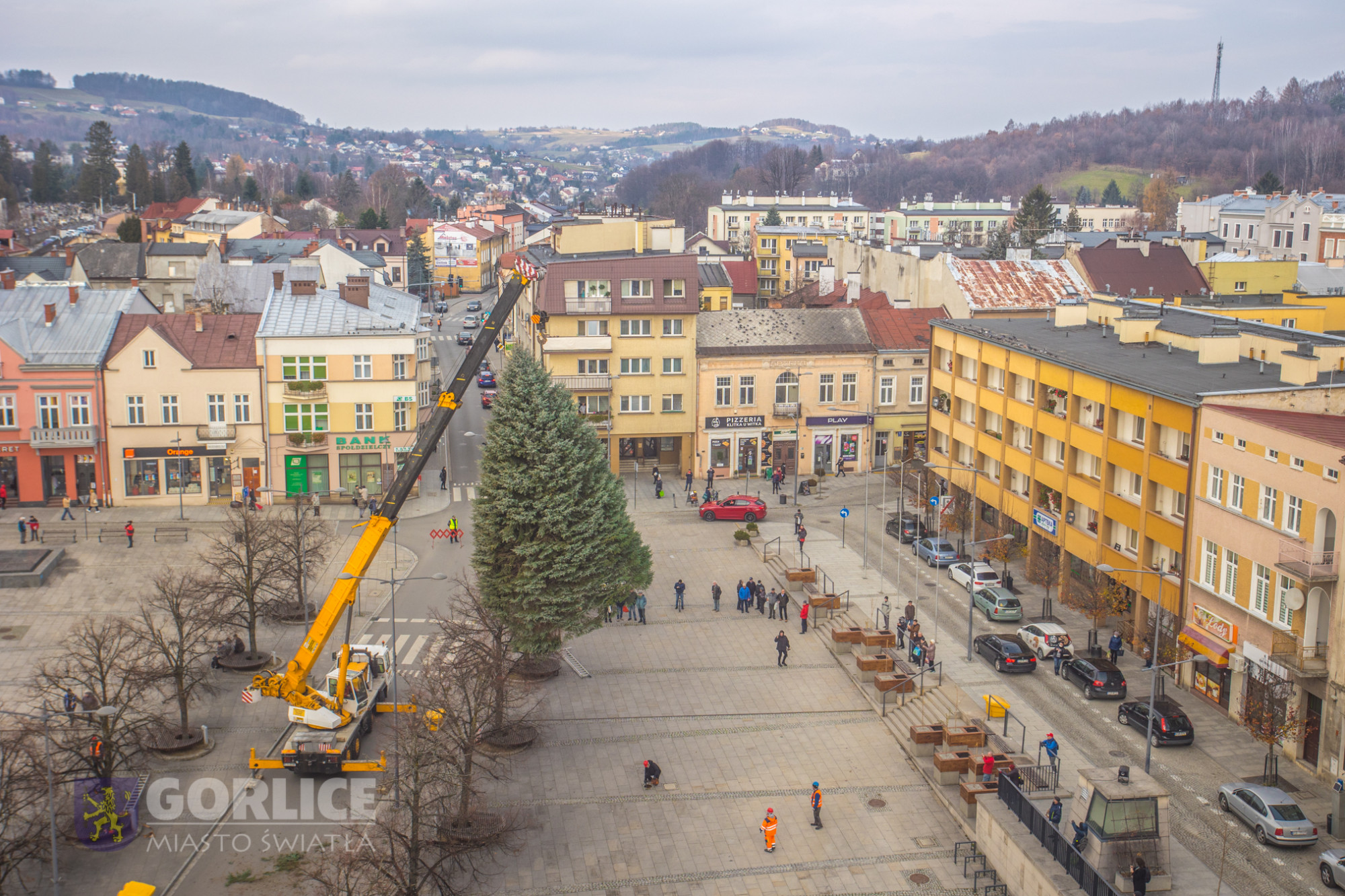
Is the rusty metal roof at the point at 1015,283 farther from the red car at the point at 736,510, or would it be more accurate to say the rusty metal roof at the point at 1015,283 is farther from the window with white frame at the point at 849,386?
the red car at the point at 736,510

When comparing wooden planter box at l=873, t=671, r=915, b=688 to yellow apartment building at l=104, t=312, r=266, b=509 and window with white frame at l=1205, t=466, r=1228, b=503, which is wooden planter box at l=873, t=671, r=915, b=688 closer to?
window with white frame at l=1205, t=466, r=1228, b=503

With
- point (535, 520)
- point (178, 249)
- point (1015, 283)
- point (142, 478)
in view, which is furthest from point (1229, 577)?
point (178, 249)

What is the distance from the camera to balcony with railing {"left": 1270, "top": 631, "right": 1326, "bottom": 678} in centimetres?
3281

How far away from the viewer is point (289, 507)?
5762 centimetres

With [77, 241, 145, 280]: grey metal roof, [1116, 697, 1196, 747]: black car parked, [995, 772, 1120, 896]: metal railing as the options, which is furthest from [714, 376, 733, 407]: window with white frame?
[77, 241, 145, 280]: grey metal roof

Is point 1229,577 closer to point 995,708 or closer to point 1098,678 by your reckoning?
point 1098,678

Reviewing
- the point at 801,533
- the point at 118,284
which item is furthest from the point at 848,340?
the point at 118,284

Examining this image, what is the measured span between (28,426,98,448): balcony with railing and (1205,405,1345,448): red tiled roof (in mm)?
50680

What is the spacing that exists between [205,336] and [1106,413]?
4364 centimetres

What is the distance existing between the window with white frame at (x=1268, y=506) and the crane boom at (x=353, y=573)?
24290 millimetres

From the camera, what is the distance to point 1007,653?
134 feet

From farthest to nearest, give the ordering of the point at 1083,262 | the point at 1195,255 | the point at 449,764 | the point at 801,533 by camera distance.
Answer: the point at 1195,255 → the point at 1083,262 → the point at 801,533 → the point at 449,764

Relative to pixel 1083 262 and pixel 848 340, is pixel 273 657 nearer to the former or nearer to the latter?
pixel 848 340

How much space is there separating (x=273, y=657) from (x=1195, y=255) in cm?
7049
